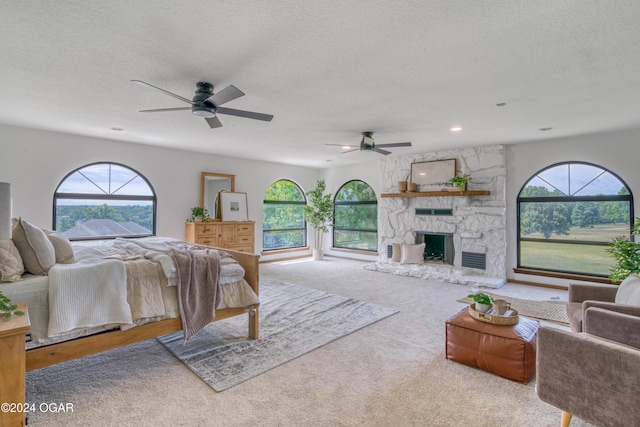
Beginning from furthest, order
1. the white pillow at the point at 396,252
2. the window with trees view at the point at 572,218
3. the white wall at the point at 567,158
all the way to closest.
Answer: the white pillow at the point at 396,252
the window with trees view at the point at 572,218
the white wall at the point at 567,158

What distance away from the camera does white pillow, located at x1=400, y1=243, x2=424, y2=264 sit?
6.58 metres

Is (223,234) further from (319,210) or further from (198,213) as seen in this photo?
(319,210)

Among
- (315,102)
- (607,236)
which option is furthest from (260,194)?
(607,236)

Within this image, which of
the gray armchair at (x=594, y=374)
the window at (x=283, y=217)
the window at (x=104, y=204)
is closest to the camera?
the gray armchair at (x=594, y=374)

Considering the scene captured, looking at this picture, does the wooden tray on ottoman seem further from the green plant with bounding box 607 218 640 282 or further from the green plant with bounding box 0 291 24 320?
the green plant with bounding box 0 291 24 320

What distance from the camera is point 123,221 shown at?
18.3ft

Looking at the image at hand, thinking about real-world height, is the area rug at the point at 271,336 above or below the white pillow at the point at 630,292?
below

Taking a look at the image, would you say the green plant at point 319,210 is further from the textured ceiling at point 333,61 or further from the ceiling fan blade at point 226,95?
the ceiling fan blade at point 226,95

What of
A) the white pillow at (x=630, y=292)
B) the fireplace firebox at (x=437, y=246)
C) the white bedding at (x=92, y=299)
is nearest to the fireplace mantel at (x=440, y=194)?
the fireplace firebox at (x=437, y=246)

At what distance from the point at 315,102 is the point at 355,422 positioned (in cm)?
296

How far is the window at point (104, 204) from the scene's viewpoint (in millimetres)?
5035

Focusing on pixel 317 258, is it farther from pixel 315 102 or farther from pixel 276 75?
pixel 276 75

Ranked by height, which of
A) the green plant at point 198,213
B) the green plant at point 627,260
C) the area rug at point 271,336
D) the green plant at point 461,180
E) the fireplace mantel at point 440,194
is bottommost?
the area rug at point 271,336

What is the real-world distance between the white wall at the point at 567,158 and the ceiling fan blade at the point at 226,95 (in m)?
5.24
